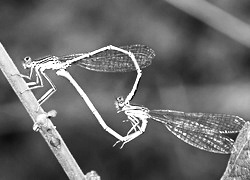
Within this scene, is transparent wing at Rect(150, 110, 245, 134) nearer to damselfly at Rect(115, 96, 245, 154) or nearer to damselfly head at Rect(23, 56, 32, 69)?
damselfly at Rect(115, 96, 245, 154)

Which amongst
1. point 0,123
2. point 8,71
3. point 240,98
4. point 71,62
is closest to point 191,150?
point 240,98

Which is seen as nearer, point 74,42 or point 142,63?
point 142,63

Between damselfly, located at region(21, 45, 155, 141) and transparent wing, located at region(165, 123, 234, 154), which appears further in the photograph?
damselfly, located at region(21, 45, 155, 141)

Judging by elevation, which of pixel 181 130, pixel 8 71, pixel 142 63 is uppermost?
pixel 142 63

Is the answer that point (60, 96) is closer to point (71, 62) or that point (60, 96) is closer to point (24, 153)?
point (24, 153)

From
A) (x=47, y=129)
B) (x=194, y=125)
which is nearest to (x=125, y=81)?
(x=194, y=125)

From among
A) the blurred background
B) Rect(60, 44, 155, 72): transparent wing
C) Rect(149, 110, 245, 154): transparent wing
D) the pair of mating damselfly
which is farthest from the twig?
the blurred background

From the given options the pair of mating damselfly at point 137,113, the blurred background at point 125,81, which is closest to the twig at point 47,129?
the pair of mating damselfly at point 137,113

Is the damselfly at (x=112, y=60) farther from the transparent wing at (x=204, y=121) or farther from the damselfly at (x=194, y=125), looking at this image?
the transparent wing at (x=204, y=121)
